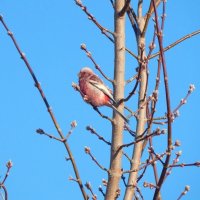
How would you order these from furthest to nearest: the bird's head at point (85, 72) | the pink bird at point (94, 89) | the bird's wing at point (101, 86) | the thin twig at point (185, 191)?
the bird's head at point (85, 72), the bird's wing at point (101, 86), the pink bird at point (94, 89), the thin twig at point (185, 191)

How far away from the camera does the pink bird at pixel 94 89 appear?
4.64 meters

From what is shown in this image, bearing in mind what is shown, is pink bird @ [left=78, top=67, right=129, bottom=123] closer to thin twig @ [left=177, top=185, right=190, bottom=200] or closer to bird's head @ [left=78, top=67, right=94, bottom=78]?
bird's head @ [left=78, top=67, right=94, bottom=78]

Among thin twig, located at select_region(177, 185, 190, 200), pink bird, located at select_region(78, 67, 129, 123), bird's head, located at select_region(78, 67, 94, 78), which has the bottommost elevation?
thin twig, located at select_region(177, 185, 190, 200)

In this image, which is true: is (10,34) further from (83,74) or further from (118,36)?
(83,74)

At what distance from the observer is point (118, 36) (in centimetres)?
359

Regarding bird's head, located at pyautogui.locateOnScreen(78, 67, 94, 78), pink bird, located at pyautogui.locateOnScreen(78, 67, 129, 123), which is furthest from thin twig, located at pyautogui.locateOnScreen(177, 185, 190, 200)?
bird's head, located at pyautogui.locateOnScreen(78, 67, 94, 78)

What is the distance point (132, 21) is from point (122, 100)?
109cm

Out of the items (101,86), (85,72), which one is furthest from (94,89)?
(85,72)

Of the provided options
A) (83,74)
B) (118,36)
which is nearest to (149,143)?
(118,36)

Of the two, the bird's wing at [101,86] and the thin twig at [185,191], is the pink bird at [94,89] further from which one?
the thin twig at [185,191]

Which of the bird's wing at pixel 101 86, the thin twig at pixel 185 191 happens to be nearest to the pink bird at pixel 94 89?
the bird's wing at pixel 101 86

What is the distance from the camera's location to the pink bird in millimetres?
4641

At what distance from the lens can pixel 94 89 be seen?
16.1 ft

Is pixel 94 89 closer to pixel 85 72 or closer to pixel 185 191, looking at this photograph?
pixel 85 72
